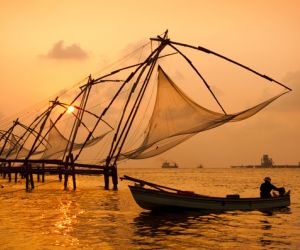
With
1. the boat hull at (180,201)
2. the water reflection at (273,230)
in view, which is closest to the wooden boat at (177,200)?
the boat hull at (180,201)

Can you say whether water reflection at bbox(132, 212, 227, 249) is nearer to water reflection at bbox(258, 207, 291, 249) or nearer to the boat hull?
the boat hull

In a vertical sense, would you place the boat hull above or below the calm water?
above

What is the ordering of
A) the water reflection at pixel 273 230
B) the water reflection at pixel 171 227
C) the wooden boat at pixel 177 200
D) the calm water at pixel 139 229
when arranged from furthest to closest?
the wooden boat at pixel 177 200 < the water reflection at pixel 273 230 < the water reflection at pixel 171 227 < the calm water at pixel 139 229

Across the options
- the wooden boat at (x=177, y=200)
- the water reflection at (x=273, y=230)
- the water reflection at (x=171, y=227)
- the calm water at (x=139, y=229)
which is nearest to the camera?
the calm water at (x=139, y=229)

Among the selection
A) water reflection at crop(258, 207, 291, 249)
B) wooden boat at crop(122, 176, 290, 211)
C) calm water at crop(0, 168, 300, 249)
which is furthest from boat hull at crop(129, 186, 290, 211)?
water reflection at crop(258, 207, 291, 249)

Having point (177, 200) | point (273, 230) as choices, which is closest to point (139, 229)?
point (177, 200)

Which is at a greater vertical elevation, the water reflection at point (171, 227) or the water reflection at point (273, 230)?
the water reflection at point (171, 227)

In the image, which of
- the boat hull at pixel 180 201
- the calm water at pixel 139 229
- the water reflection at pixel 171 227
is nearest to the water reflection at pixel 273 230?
the calm water at pixel 139 229

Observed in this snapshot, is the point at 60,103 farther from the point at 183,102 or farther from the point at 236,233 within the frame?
the point at 236,233

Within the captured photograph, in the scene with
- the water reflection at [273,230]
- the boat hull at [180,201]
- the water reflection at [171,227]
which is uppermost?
the boat hull at [180,201]

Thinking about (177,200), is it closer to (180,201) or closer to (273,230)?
(180,201)

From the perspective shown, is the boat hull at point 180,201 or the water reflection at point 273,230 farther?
the boat hull at point 180,201

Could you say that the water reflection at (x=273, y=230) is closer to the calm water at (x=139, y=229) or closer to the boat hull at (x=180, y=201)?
the calm water at (x=139, y=229)

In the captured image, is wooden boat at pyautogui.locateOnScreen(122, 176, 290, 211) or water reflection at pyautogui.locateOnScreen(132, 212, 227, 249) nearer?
water reflection at pyautogui.locateOnScreen(132, 212, 227, 249)
